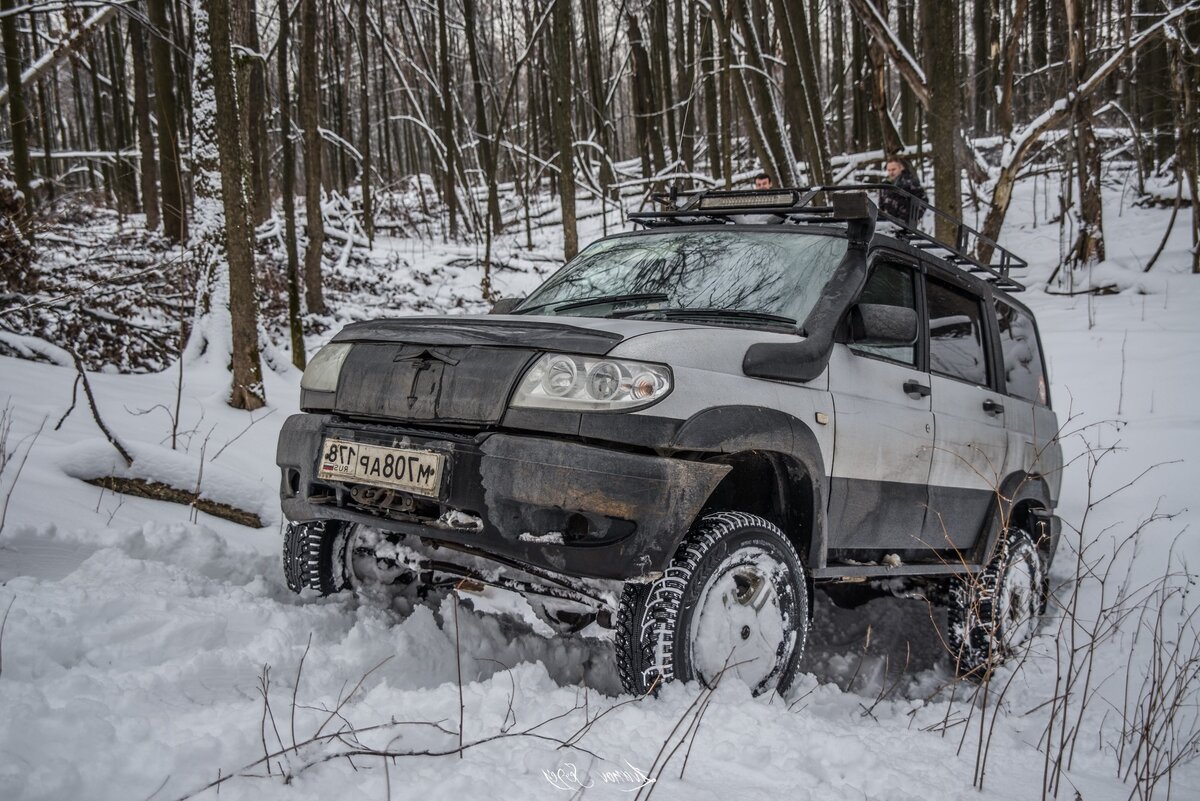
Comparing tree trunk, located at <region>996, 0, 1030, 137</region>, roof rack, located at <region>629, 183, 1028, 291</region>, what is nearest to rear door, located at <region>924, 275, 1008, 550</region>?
roof rack, located at <region>629, 183, 1028, 291</region>

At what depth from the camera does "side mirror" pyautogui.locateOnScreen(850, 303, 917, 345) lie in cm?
307

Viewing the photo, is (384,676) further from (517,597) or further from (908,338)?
(908,338)

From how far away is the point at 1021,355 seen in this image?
490 cm

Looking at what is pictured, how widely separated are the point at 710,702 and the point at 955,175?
7957mm

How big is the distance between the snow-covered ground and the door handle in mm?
782

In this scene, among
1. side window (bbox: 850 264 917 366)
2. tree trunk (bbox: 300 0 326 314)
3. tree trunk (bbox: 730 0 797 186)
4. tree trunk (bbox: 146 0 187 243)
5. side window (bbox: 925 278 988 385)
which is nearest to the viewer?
side window (bbox: 850 264 917 366)

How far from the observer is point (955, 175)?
877cm

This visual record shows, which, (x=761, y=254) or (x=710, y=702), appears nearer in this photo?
(x=710, y=702)

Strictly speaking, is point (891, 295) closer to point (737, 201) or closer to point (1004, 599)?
point (737, 201)

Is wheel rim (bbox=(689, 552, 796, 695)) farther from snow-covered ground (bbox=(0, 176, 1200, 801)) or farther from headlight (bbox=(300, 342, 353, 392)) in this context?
headlight (bbox=(300, 342, 353, 392))

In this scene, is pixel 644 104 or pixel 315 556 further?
pixel 644 104

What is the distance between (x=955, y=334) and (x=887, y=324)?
131 cm

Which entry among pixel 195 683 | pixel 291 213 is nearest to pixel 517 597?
pixel 195 683

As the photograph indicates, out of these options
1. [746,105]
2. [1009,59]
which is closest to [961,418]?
[1009,59]
